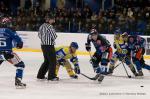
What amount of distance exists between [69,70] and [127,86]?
1.34 metres

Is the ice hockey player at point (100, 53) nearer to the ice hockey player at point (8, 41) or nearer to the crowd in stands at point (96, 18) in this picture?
the ice hockey player at point (8, 41)

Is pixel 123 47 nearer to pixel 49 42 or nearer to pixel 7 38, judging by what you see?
pixel 49 42

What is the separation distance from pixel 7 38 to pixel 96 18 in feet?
27.0

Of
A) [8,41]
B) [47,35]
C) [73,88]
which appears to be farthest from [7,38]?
[73,88]

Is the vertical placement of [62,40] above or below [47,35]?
below

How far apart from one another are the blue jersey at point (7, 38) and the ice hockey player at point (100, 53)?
1938mm

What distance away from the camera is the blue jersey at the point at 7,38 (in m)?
7.83

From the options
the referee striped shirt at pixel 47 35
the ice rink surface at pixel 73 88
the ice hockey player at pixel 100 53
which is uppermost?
the referee striped shirt at pixel 47 35

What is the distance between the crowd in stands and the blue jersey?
7071mm

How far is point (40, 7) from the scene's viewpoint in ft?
60.6

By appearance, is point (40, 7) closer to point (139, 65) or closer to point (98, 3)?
point (98, 3)

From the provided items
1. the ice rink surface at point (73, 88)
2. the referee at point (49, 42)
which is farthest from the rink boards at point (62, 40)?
the referee at point (49, 42)

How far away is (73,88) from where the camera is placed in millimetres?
8375

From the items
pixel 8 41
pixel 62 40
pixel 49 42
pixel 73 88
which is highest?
pixel 8 41
